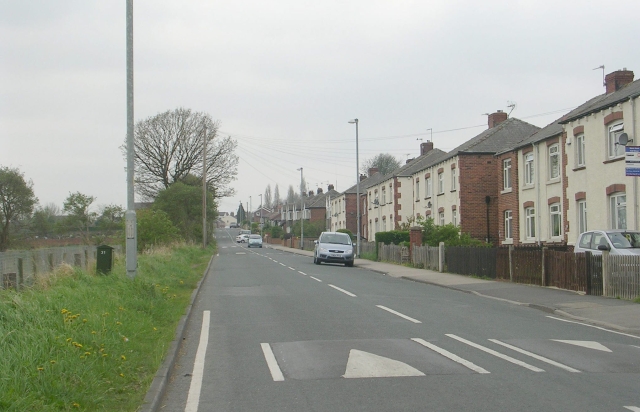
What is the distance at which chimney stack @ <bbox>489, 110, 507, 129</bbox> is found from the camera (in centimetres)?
4141

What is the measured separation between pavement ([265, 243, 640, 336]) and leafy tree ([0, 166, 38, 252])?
2747 cm

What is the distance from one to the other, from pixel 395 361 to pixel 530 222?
23544 millimetres

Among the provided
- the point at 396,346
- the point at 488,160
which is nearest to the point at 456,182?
the point at 488,160

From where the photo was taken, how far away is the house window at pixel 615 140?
21897mm

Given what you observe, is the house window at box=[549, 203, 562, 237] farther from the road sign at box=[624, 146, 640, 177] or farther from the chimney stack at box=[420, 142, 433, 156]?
the chimney stack at box=[420, 142, 433, 156]

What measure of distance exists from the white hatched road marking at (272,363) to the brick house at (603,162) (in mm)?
14086

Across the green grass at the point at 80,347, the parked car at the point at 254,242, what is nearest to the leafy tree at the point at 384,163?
the parked car at the point at 254,242

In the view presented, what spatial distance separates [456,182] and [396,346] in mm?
29102

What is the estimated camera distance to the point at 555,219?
27.8m

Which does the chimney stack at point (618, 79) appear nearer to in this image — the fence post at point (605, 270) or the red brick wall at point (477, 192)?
the red brick wall at point (477, 192)

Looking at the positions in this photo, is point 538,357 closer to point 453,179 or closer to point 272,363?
point 272,363

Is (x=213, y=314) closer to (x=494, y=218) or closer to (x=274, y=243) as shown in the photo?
(x=494, y=218)

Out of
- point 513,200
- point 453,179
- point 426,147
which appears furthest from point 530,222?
point 426,147

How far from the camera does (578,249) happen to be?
19.6 metres
